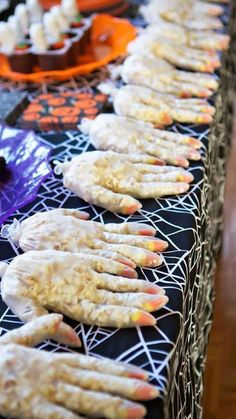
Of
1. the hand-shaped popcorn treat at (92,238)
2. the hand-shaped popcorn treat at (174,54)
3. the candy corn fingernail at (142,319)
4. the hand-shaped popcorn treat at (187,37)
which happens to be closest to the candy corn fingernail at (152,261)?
the hand-shaped popcorn treat at (92,238)

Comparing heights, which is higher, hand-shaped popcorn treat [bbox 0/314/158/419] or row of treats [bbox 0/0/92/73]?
row of treats [bbox 0/0/92/73]

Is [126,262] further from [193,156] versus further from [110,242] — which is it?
[193,156]

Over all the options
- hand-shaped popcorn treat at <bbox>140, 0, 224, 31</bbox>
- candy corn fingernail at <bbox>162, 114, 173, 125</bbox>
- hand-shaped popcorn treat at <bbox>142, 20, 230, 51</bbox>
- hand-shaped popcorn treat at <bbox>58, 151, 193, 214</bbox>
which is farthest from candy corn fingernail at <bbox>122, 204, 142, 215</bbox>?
hand-shaped popcorn treat at <bbox>140, 0, 224, 31</bbox>

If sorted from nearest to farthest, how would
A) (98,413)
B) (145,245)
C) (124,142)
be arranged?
(98,413) → (145,245) → (124,142)

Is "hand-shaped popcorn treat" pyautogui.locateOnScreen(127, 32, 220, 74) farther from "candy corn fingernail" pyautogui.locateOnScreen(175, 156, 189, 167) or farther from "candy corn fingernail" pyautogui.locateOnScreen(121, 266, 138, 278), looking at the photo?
"candy corn fingernail" pyautogui.locateOnScreen(121, 266, 138, 278)

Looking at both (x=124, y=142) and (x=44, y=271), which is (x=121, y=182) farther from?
(x=44, y=271)

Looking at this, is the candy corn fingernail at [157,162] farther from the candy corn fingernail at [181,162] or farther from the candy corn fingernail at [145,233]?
the candy corn fingernail at [145,233]

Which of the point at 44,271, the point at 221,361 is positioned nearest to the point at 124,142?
the point at 44,271
